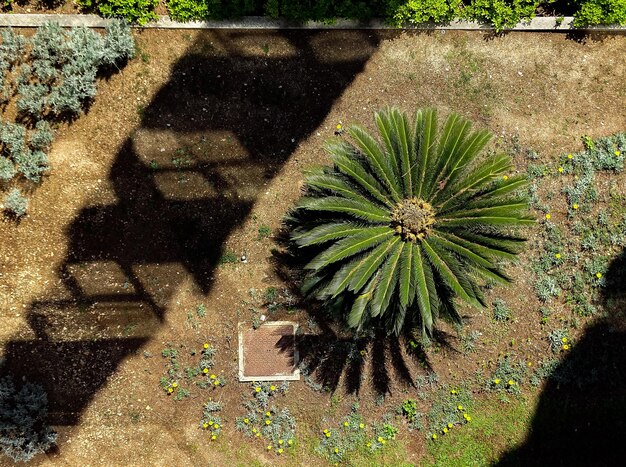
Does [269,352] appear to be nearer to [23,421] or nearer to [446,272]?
[446,272]

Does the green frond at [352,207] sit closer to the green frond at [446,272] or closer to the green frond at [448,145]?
the green frond at [446,272]

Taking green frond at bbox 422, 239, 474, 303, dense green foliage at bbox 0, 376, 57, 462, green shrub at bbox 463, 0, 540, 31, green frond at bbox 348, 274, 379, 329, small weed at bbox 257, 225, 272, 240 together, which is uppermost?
green shrub at bbox 463, 0, 540, 31

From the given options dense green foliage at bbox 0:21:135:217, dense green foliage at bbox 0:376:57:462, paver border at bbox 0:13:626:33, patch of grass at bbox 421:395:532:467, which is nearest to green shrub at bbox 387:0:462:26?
paver border at bbox 0:13:626:33

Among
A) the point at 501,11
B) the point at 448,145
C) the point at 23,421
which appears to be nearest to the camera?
the point at 448,145

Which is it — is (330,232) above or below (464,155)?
below

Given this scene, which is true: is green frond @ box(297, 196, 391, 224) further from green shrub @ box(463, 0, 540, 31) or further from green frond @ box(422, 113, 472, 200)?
green shrub @ box(463, 0, 540, 31)

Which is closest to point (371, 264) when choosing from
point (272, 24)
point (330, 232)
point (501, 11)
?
point (330, 232)

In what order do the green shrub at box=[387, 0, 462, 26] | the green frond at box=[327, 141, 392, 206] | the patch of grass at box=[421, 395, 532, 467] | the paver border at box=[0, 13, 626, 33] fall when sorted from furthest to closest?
the patch of grass at box=[421, 395, 532, 467]
the green shrub at box=[387, 0, 462, 26]
the paver border at box=[0, 13, 626, 33]
the green frond at box=[327, 141, 392, 206]
